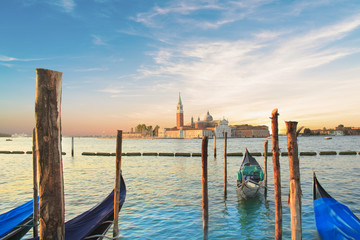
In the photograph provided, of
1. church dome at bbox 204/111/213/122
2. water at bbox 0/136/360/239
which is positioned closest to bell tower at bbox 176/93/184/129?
church dome at bbox 204/111/213/122

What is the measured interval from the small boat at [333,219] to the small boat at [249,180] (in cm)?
269

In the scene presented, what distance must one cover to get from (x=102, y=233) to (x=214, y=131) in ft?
295

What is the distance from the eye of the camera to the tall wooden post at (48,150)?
7.20ft

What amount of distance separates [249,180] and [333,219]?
3577 mm

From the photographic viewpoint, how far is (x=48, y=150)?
2211 mm

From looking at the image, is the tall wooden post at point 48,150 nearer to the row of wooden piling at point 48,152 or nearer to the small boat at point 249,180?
the row of wooden piling at point 48,152

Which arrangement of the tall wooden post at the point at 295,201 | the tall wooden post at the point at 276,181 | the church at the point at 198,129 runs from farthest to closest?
the church at the point at 198,129 → the tall wooden post at the point at 276,181 → the tall wooden post at the point at 295,201

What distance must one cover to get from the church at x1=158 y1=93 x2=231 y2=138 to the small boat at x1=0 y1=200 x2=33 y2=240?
279 ft

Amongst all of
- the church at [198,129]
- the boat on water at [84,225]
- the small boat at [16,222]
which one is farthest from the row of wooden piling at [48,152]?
the church at [198,129]

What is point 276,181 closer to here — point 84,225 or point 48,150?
point 84,225

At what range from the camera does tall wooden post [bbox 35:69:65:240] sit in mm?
2193

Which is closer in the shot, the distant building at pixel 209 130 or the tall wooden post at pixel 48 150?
the tall wooden post at pixel 48 150

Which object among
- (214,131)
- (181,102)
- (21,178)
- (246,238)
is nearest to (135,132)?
(181,102)

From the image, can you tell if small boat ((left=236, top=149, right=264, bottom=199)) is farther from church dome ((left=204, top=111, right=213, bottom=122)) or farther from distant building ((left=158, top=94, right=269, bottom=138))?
church dome ((left=204, top=111, right=213, bottom=122))
